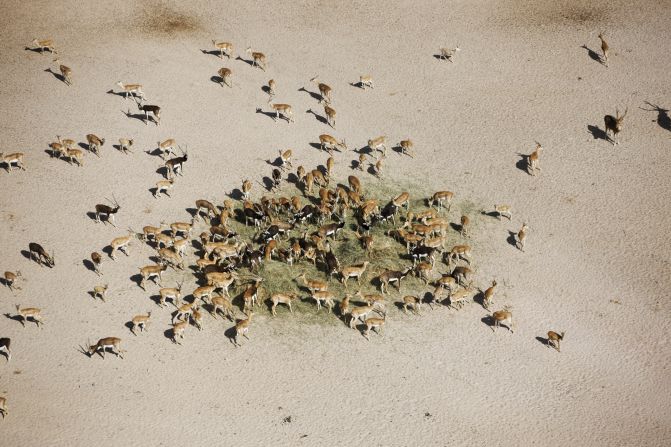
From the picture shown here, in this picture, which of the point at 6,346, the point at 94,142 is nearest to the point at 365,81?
the point at 94,142

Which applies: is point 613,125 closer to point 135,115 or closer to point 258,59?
point 258,59

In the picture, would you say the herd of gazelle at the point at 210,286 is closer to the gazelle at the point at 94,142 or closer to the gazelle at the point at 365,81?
the gazelle at the point at 94,142

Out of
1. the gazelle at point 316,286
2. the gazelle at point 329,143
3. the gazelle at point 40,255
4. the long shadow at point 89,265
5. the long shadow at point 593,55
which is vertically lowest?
the long shadow at point 89,265

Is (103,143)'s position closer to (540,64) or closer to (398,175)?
(398,175)

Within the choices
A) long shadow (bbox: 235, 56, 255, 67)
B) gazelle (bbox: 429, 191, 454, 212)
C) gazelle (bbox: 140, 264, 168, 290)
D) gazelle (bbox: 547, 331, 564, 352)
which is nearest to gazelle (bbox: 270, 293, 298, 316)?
gazelle (bbox: 140, 264, 168, 290)

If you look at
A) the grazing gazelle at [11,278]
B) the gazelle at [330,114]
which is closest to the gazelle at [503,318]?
the gazelle at [330,114]

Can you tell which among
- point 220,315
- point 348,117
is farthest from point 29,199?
point 348,117
